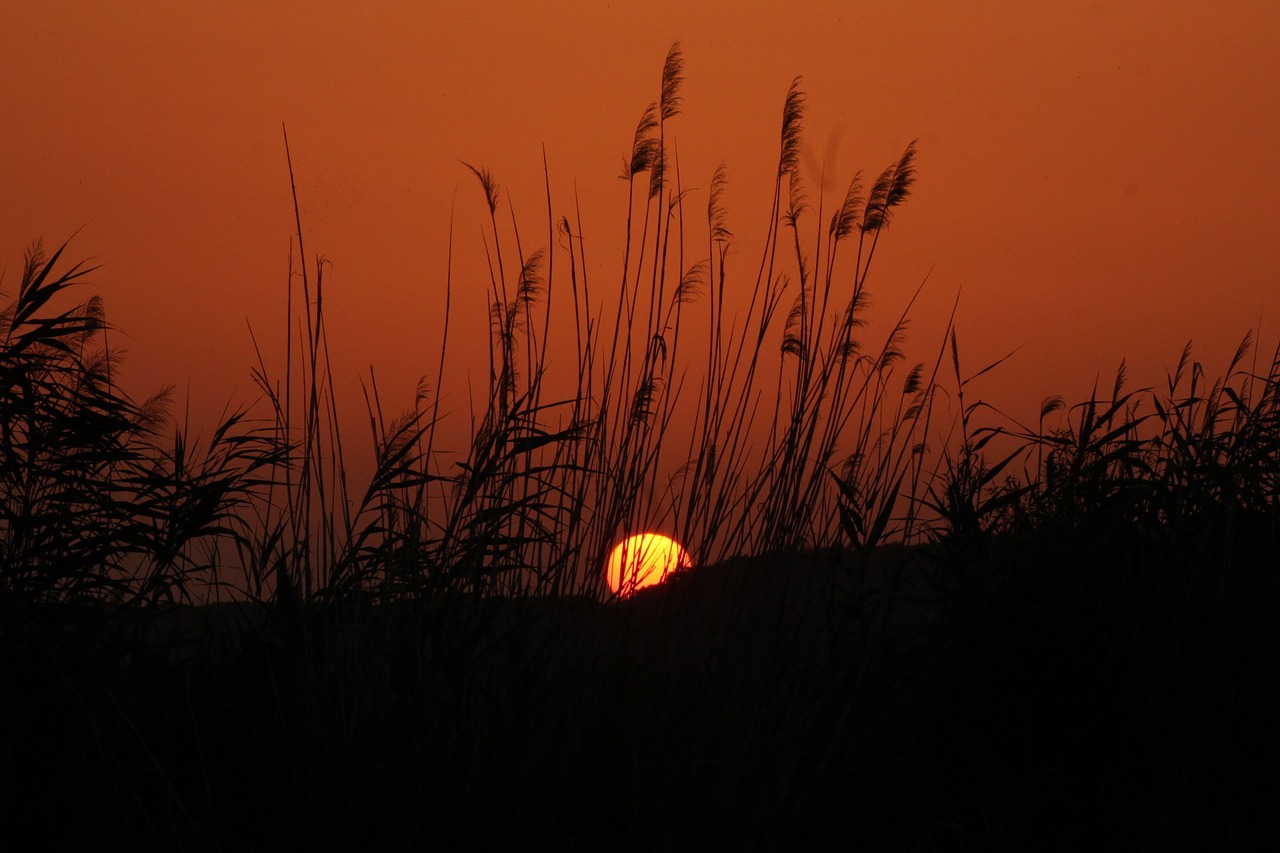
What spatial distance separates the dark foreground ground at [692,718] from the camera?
1969 millimetres

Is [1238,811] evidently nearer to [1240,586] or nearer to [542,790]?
[1240,586]

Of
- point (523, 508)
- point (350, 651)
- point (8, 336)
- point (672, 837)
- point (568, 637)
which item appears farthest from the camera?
point (8, 336)

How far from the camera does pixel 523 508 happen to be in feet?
8.45

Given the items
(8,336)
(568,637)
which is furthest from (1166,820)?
(8,336)

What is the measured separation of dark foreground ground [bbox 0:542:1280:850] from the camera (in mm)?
1969

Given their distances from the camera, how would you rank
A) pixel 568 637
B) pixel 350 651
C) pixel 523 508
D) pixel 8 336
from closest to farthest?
pixel 350 651
pixel 568 637
pixel 523 508
pixel 8 336

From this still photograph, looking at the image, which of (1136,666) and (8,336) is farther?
(8,336)

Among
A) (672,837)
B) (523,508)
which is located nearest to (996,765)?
(672,837)

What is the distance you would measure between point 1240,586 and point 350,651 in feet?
6.19

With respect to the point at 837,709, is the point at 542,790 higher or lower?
lower

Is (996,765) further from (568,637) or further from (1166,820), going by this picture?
(568,637)

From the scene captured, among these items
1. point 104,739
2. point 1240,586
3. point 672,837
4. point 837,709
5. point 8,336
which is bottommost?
point 672,837

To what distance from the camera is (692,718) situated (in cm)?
216

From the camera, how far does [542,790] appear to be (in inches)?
77.9
